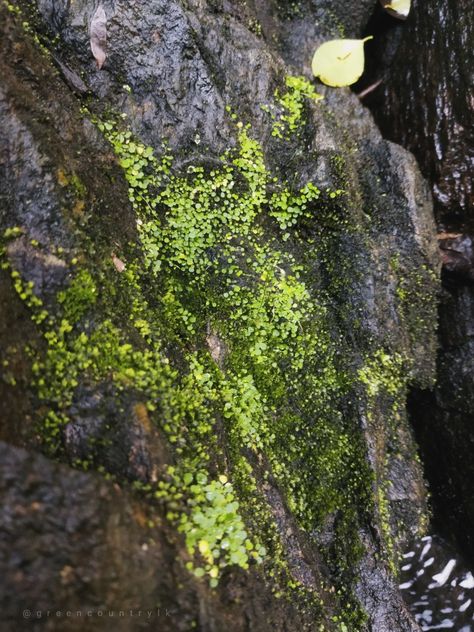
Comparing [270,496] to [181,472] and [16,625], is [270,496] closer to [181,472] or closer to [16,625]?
[181,472]

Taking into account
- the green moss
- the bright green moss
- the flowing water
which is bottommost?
the flowing water

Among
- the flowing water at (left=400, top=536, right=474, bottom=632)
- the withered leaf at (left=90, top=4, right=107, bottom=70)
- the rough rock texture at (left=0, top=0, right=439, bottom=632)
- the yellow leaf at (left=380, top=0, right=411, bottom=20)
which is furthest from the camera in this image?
the yellow leaf at (left=380, top=0, right=411, bottom=20)

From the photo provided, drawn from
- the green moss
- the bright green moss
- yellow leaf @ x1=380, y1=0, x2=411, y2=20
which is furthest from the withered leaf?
yellow leaf @ x1=380, y1=0, x2=411, y2=20

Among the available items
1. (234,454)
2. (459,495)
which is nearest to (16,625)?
(234,454)

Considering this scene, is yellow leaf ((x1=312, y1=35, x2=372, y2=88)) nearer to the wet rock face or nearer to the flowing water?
the wet rock face

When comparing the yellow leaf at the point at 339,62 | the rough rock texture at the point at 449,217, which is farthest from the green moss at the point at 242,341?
the rough rock texture at the point at 449,217

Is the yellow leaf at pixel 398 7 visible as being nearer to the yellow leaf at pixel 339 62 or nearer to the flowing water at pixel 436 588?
the yellow leaf at pixel 339 62
